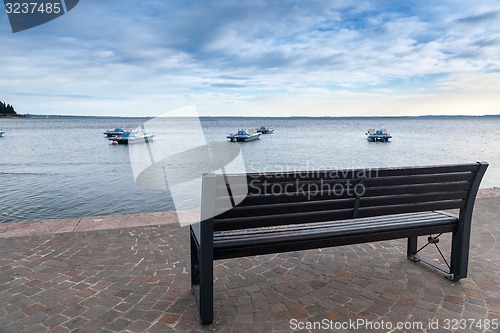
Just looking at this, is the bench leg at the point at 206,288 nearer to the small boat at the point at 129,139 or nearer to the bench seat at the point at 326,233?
the bench seat at the point at 326,233

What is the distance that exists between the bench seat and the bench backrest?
0.39 ft

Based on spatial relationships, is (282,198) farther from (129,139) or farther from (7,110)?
(7,110)

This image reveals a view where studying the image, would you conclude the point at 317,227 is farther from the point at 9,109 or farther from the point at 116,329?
the point at 9,109

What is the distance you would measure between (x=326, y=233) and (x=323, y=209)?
0.69 feet

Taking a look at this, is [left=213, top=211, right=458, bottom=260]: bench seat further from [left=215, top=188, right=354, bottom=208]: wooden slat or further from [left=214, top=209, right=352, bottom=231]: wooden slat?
[left=215, top=188, right=354, bottom=208]: wooden slat

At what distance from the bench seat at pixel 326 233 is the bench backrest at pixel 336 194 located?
0.12m

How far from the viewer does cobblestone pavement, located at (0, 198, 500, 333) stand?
2520 millimetres

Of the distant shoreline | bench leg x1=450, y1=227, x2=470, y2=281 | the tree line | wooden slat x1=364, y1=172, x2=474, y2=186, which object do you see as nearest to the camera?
wooden slat x1=364, y1=172, x2=474, y2=186

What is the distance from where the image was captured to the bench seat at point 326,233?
250 centimetres

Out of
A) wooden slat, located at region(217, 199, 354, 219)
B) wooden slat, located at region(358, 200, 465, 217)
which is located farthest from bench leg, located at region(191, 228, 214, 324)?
wooden slat, located at region(358, 200, 465, 217)

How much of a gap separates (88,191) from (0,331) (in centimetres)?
1434

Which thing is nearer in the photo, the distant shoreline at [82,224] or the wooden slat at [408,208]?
the wooden slat at [408,208]

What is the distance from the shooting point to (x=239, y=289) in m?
3.04

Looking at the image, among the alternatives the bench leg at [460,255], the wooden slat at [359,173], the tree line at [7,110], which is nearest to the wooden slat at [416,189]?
the wooden slat at [359,173]
